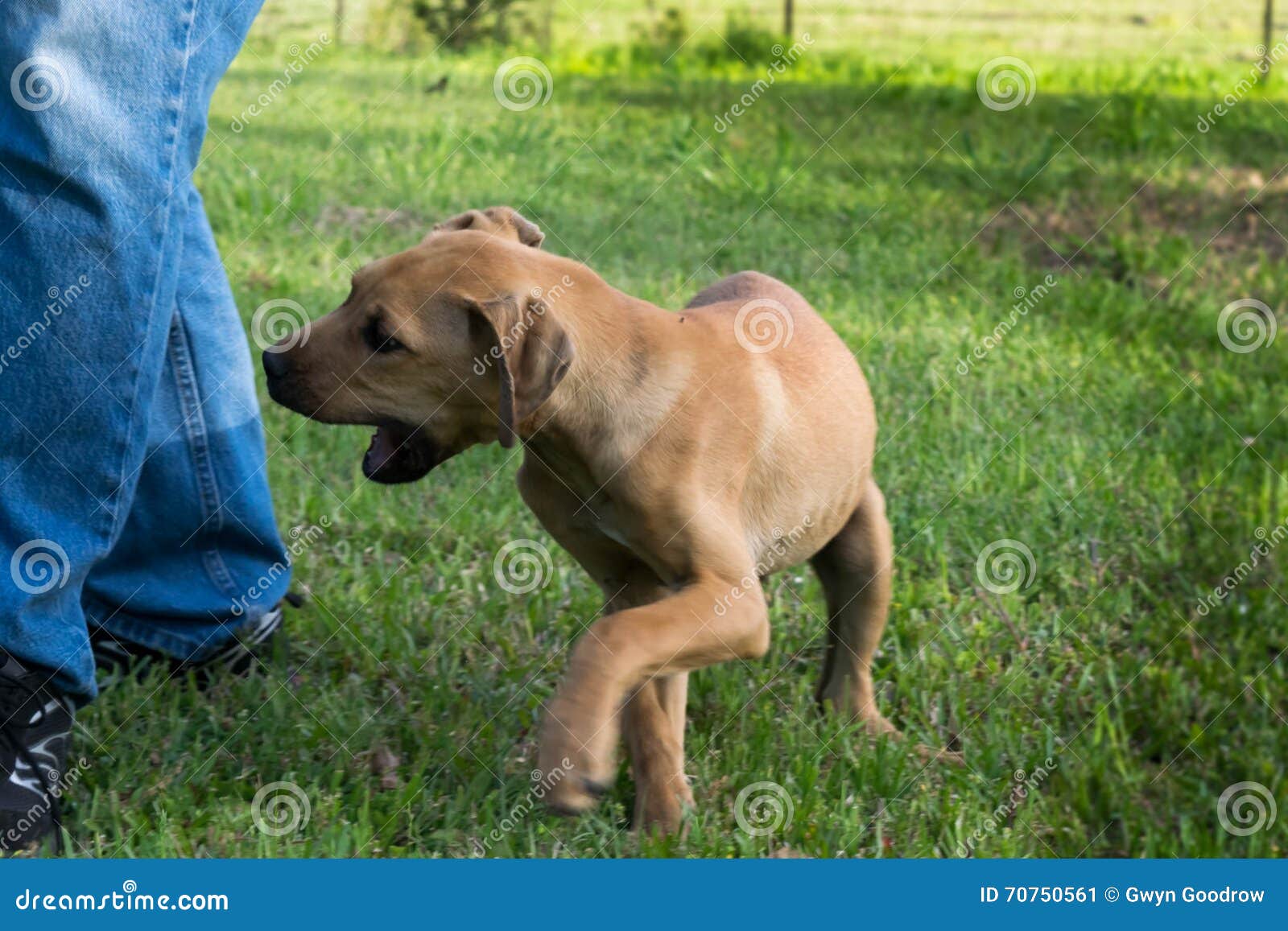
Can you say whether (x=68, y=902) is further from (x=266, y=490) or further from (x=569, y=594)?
(x=569, y=594)

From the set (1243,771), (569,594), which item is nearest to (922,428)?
(569,594)

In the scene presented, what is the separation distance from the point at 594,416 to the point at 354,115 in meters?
7.81

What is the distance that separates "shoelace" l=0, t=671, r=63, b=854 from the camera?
332cm

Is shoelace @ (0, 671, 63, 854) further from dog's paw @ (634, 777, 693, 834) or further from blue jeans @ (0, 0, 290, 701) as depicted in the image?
dog's paw @ (634, 777, 693, 834)

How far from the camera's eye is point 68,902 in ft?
9.74

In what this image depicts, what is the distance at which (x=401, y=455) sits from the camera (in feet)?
11.6
